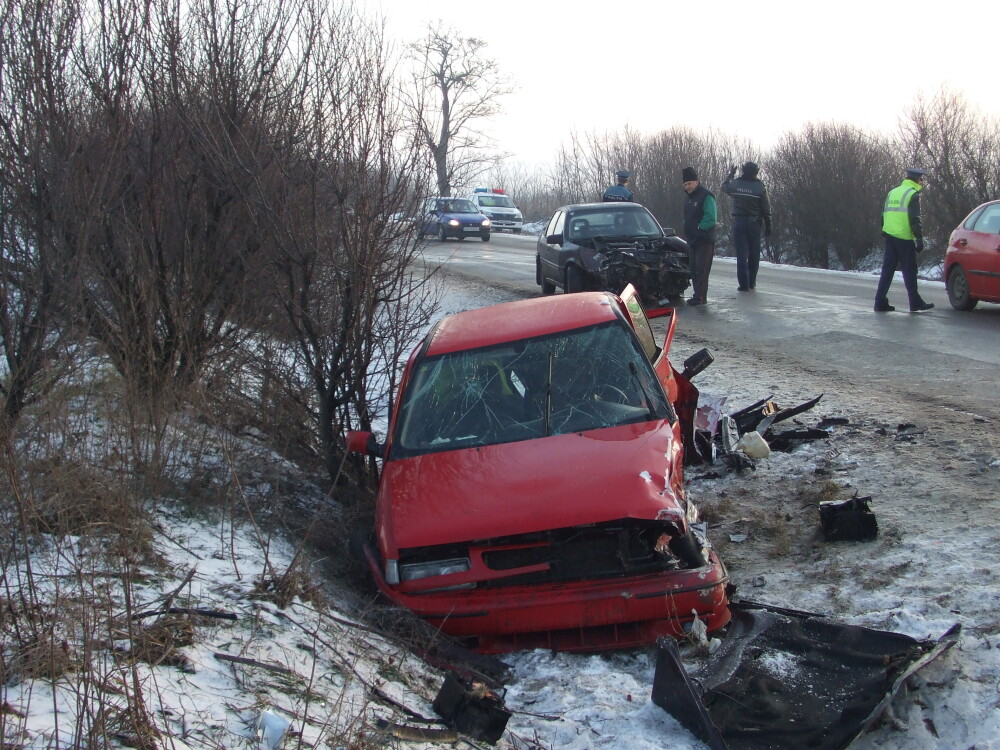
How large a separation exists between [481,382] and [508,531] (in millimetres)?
1428

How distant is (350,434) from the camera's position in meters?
5.48

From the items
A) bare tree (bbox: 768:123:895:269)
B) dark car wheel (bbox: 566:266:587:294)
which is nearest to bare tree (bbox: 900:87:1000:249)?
bare tree (bbox: 768:123:895:269)

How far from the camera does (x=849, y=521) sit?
504cm

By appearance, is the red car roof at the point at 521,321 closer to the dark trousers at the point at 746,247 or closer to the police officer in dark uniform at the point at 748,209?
the police officer in dark uniform at the point at 748,209

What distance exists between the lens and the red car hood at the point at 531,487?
13.4 ft

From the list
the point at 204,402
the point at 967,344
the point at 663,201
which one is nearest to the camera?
the point at 204,402

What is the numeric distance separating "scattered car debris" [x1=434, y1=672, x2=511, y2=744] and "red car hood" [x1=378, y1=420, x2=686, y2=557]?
2.83 feet

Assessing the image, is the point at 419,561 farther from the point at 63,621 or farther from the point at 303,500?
the point at 303,500

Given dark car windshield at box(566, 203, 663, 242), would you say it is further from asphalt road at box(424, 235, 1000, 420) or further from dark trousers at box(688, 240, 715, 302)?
asphalt road at box(424, 235, 1000, 420)

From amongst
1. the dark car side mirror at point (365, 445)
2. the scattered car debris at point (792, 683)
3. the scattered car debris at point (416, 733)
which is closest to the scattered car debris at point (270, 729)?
the scattered car debris at point (416, 733)

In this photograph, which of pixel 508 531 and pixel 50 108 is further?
pixel 50 108

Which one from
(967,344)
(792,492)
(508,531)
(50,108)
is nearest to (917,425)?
(792,492)

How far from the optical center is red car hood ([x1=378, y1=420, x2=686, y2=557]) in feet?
13.4

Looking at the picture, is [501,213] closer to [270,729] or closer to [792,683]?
[792,683]
